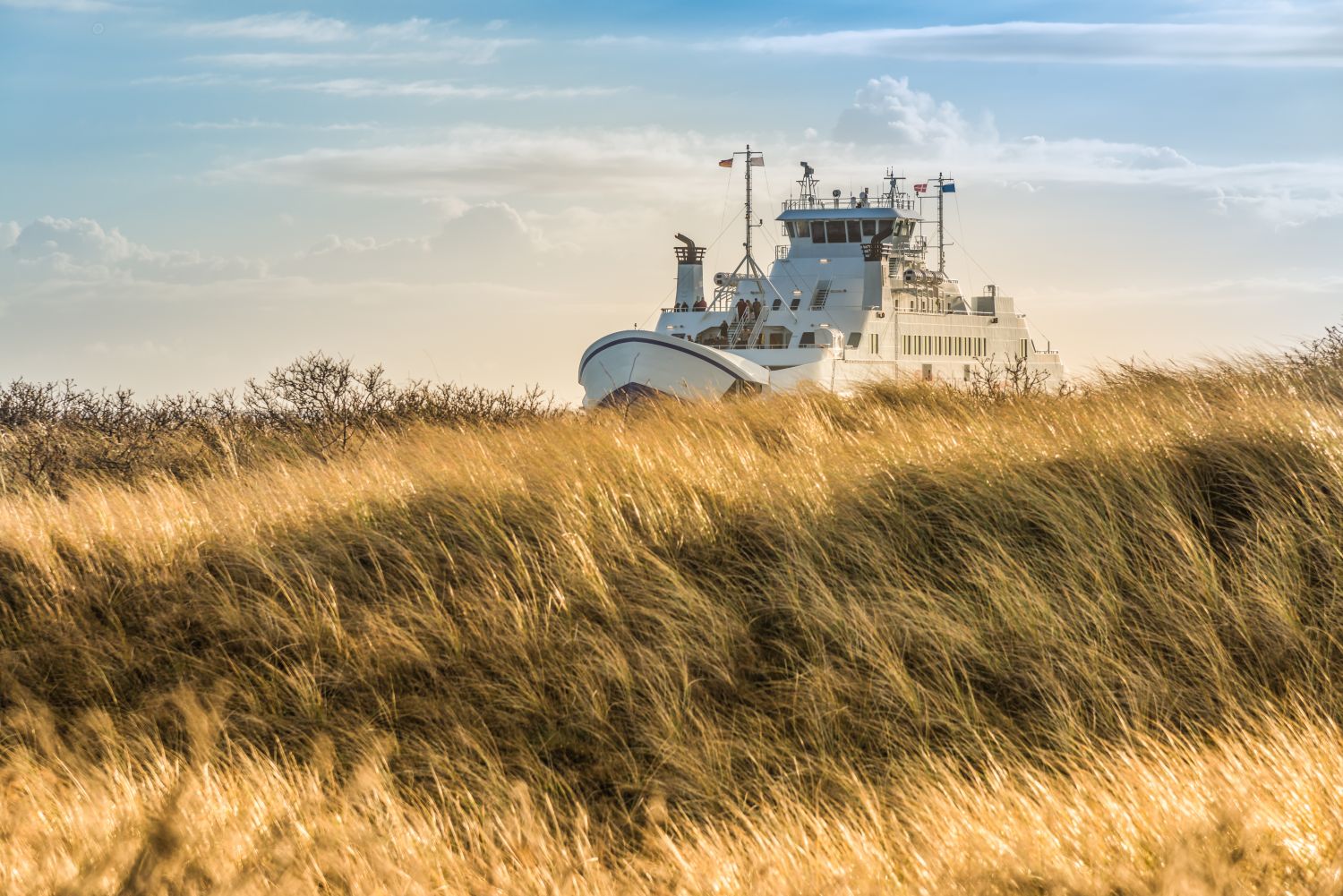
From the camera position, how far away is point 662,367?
29906 mm

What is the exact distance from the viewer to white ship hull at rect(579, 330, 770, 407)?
29297mm

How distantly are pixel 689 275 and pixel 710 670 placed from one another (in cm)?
3252

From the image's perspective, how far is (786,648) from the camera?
271 inches

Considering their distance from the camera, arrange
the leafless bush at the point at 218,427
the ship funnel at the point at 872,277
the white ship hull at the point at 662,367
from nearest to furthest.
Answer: the leafless bush at the point at 218,427
the white ship hull at the point at 662,367
the ship funnel at the point at 872,277

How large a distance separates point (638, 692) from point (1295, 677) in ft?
11.1

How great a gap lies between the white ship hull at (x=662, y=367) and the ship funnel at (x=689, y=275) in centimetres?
652

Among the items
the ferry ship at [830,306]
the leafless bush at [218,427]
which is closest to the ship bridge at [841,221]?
the ferry ship at [830,306]

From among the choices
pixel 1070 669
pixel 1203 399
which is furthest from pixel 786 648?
pixel 1203 399

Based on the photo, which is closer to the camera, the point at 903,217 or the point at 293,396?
the point at 293,396

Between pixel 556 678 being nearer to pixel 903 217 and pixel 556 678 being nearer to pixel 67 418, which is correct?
pixel 67 418

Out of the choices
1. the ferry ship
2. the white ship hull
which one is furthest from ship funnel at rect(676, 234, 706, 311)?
the white ship hull

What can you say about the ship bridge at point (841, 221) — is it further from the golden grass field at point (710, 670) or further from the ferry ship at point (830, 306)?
the golden grass field at point (710, 670)

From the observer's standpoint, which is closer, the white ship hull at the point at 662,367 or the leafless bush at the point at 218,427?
the leafless bush at the point at 218,427

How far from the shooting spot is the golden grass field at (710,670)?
4.52 meters
